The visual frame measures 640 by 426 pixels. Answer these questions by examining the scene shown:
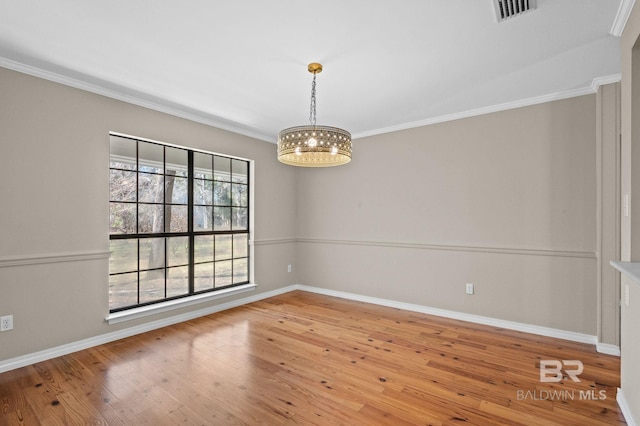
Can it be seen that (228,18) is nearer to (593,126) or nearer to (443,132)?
(443,132)

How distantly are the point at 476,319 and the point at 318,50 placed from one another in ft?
11.5

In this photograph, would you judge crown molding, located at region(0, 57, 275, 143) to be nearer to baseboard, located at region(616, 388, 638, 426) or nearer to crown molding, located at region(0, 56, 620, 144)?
crown molding, located at region(0, 56, 620, 144)

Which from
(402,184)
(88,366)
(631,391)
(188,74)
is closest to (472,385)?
(631,391)

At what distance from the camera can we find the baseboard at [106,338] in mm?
2641

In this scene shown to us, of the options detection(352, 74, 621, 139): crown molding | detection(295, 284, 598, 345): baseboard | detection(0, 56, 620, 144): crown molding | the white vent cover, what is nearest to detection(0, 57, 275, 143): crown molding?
detection(0, 56, 620, 144): crown molding

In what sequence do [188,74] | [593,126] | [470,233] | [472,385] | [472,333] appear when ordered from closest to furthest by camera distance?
[472,385] → [188,74] → [593,126] → [472,333] → [470,233]

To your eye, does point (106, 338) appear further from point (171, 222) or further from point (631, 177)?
point (631, 177)

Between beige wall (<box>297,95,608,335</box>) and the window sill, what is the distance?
5.03 ft

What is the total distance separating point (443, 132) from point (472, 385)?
294cm

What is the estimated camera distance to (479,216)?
12.4 ft

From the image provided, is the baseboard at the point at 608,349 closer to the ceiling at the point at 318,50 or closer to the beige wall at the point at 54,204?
the ceiling at the point at 318,50

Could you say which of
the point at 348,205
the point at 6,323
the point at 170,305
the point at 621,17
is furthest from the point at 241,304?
the point at 621,17

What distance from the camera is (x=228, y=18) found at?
2.08 meters

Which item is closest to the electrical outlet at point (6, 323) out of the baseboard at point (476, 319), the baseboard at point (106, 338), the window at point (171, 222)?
the baseboard at point (106, 338)
